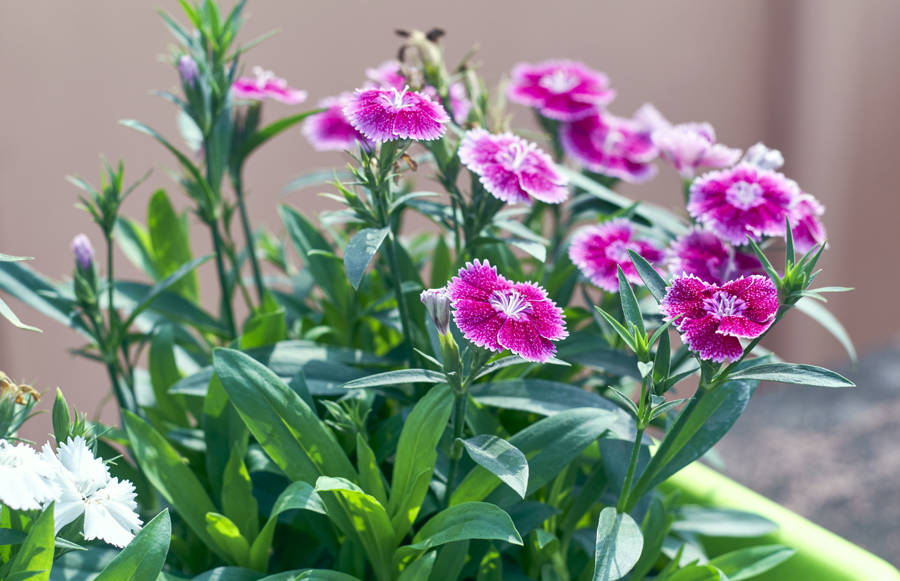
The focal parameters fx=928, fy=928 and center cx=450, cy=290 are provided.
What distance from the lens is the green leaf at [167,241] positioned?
3.12ft

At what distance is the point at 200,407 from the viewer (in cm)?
82

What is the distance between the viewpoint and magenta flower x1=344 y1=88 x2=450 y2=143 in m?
0.59

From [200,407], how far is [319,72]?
1051 mm

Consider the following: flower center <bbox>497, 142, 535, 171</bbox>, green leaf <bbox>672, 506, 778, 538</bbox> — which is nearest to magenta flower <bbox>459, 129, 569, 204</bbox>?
flower center <bbox>497, 142, 535, 171</bbox>

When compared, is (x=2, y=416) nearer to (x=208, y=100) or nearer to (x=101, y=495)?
(x=101, y=495)

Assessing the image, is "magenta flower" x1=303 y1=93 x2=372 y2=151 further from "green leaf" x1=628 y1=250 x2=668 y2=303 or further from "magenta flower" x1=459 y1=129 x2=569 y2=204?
"green leaf" x1=628 y1=250 x2=668 y2=303

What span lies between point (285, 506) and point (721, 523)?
15.6 inches

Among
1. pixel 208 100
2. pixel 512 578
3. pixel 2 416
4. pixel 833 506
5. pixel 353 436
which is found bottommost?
pixel 833 506

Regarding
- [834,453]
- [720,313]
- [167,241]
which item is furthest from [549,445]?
[834,453]

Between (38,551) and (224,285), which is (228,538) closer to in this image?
(38,551)

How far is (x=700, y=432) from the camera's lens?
66cm

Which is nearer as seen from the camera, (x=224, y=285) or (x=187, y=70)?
(x=187, y=70)

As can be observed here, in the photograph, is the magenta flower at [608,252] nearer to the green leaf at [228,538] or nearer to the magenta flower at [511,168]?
the magenta flower at [511,168]

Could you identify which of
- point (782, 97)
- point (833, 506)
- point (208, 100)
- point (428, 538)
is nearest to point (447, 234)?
point (208, 100)
